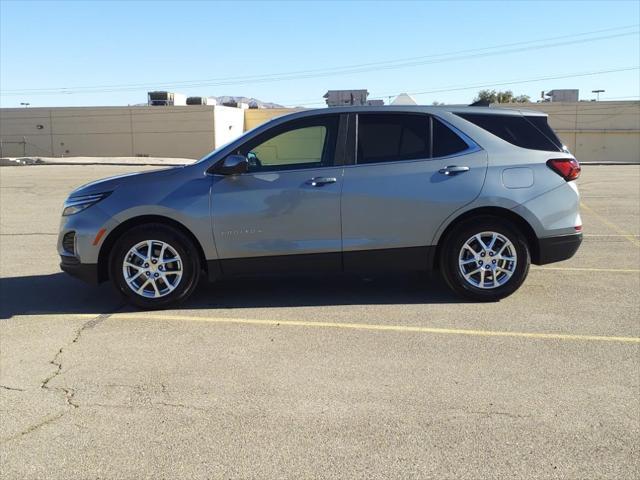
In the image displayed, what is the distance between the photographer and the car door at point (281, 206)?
577 cm

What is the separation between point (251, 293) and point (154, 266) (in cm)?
112

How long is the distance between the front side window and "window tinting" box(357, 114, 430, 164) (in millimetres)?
299

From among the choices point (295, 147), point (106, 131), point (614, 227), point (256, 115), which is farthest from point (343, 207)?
point (256, 115)

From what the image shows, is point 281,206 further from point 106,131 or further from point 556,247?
point 106,131

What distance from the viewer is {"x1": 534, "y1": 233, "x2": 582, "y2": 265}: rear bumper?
6.00 m

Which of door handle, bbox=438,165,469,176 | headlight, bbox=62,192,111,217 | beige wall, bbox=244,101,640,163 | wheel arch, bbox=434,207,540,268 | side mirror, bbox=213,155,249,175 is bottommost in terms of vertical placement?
wheel arch, bbox=434,207,540,268

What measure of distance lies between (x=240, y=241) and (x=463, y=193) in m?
2.16

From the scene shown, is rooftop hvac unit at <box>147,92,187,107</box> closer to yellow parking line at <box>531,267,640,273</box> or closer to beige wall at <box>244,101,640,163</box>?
beige wall at <box>244,101,640,163</box>

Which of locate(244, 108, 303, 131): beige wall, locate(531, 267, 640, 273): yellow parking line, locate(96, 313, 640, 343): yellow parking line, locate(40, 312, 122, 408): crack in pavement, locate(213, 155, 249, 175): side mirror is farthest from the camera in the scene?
locate(244, 108, 303, 131): beige wall

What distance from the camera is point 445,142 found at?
19.6 ft

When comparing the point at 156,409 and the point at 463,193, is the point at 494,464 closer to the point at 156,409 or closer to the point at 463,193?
the point at 156,409

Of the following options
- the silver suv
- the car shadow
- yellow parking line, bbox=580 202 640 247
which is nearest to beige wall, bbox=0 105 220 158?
yellow parking line, bbox=580 202 640 247

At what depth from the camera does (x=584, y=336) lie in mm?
5062

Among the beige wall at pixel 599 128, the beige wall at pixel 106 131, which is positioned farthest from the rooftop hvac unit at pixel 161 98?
the beige wall at pixel 599 128
